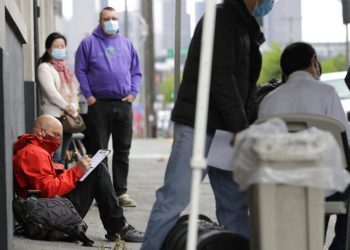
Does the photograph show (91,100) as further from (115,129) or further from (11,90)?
(11,90)

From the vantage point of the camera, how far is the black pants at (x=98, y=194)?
27.6 feet

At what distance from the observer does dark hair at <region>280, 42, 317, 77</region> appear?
6988 millimetres

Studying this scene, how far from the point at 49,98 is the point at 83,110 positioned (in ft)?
3.98

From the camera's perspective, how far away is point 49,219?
8180 millimetres

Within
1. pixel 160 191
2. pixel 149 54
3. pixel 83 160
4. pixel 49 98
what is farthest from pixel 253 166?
pixel 149 54

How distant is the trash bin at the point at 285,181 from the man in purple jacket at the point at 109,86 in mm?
5057

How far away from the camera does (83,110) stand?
11.8 meters

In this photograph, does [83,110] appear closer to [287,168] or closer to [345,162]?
[345,162]

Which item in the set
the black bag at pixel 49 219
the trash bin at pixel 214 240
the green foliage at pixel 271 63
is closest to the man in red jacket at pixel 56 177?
the black bag at pixel 49 219

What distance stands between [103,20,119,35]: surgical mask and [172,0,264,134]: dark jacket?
4104mm

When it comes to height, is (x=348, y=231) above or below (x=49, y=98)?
below

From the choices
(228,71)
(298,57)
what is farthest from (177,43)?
(228,71)

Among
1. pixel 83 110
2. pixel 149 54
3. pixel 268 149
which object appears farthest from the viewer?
pixel 149 54

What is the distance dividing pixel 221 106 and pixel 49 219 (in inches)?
98.9
